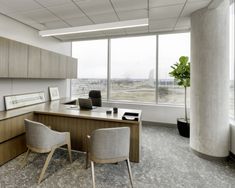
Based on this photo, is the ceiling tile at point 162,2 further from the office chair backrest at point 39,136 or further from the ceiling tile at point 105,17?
the office chair backrest at point 39,136

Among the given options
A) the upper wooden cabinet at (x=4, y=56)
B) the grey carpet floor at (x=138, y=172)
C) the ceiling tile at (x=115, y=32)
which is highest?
the ceiling tile at (x=115, y=32)

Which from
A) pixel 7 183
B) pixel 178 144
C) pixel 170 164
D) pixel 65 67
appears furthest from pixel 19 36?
pixel 178 144

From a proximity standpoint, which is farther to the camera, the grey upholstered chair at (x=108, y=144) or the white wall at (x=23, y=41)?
the white wall at (x=23, y=41)

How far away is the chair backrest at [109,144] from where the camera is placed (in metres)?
1.81

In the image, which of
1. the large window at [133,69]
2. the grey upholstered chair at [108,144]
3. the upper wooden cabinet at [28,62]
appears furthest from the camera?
the large window at [133,69]

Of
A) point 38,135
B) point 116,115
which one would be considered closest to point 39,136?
point 38,135

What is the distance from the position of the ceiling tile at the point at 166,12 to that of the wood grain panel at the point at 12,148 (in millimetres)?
3631

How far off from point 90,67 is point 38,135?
3.80 m

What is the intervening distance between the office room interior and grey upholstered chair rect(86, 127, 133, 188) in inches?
0.5

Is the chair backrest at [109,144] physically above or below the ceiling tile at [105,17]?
below

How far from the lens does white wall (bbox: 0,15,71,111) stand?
3217 mm

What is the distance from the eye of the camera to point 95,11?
3.12 metres

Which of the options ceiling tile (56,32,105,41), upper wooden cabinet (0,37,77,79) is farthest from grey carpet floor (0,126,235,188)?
ceiling tile (56,32,105,41)

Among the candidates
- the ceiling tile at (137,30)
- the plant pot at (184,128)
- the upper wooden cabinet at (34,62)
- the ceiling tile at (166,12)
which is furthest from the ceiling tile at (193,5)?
the upper wooden cabinet at (34,62)
